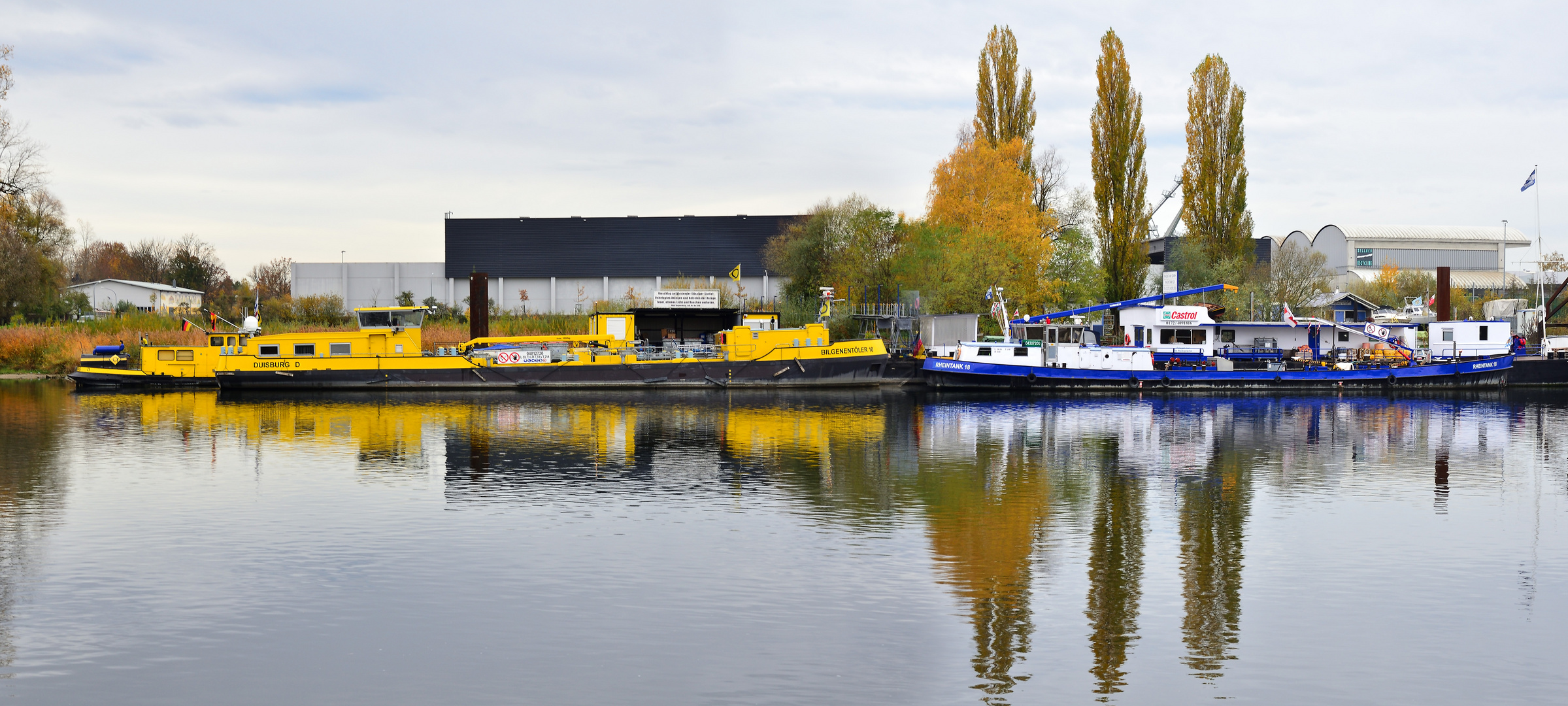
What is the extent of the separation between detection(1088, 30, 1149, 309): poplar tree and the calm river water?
34.4m

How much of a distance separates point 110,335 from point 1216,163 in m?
67.1

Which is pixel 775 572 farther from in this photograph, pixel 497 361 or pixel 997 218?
pixel 997 218

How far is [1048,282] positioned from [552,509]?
160 ft

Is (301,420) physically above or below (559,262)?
below

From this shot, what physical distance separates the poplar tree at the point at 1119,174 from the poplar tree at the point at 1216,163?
15.7ft

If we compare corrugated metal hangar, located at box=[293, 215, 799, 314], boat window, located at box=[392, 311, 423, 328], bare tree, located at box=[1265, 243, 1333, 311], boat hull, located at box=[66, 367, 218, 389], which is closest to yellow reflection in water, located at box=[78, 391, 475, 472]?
boat hull, located at box=[66, 367, 218, 389]

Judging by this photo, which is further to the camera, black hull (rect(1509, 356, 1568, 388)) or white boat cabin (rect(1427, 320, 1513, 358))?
black hull (rect(1509, 356, 1568, 388))

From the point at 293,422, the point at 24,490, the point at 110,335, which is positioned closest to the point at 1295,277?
the point at 293,422

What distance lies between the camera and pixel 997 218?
203ft

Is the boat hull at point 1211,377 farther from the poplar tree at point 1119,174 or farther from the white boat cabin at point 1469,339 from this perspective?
the poplar tree at point 1119,174

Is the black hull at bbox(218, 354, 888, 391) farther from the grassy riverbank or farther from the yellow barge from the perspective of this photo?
the grassy riverbank

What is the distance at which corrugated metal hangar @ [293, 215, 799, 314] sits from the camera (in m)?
86.8

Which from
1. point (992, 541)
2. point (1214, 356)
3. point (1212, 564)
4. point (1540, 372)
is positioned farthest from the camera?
point (1540, 372)

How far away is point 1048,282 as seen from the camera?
63344mm
